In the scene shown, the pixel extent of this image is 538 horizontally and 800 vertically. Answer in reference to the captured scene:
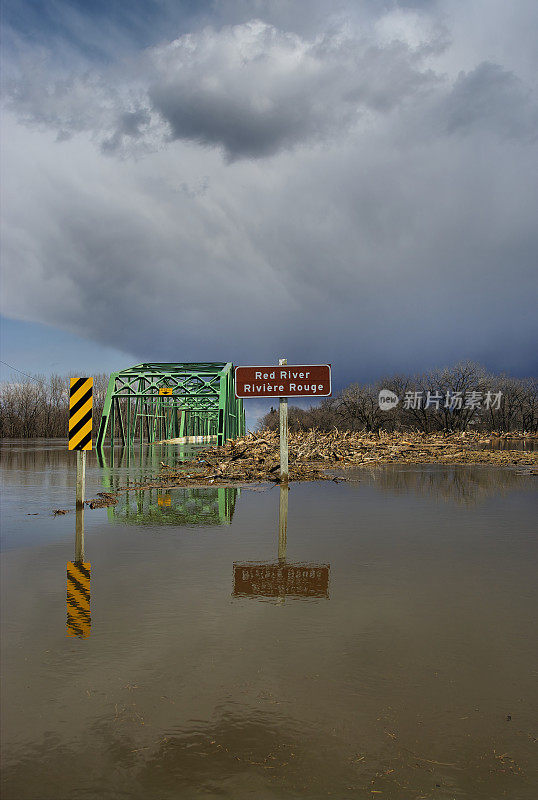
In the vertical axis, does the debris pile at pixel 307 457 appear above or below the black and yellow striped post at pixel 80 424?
below

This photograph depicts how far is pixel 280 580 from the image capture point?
16.9 ft

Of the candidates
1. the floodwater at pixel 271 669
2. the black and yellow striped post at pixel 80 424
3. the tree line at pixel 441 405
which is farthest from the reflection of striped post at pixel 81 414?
the tree line at pixel 441 405

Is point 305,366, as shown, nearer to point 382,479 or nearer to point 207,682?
point 382,479

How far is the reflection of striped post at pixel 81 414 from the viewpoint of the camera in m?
9.35

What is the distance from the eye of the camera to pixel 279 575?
5.30 m

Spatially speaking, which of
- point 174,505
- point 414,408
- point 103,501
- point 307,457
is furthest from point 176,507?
point 414,408

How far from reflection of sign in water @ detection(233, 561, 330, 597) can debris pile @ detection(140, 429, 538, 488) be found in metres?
8.11

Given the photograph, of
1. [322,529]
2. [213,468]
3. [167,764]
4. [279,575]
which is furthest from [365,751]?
[213,468]

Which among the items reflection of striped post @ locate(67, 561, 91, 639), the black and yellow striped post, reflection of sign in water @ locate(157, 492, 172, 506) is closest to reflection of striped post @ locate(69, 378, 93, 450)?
the black and yellow striped post

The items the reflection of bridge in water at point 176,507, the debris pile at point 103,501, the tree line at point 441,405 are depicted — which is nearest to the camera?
the reflection of bridge in water at point 176,507

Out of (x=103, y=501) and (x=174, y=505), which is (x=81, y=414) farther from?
(x=174, y=505)

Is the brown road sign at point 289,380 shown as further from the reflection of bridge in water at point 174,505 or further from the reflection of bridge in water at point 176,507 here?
the reflection of bridge in water at point 176,507

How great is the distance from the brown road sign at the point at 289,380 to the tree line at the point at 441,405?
5717 centimetres

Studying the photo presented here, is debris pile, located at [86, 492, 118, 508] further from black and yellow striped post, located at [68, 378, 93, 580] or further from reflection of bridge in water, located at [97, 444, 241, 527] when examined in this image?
black and yellow striped post, located at [68, 378, 93, 580]
